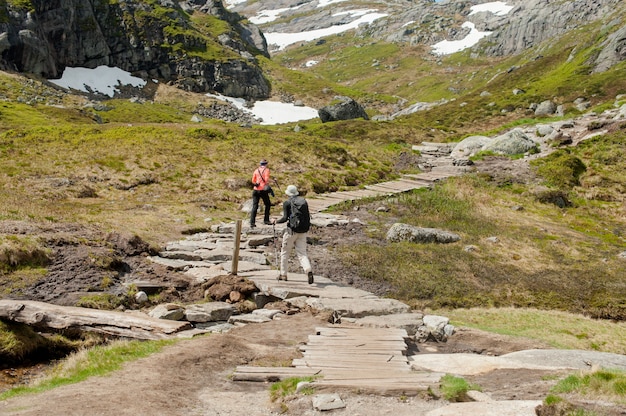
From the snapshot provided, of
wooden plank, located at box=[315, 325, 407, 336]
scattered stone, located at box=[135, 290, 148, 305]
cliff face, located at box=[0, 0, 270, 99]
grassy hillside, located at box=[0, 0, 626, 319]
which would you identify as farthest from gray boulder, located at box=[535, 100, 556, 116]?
cliff face, located at box=[0, 0, 270, 99]

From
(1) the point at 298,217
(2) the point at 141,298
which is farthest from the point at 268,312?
(2) the point at 141,298

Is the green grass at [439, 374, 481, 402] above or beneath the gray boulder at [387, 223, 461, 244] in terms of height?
beneath

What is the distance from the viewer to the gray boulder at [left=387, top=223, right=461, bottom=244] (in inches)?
953

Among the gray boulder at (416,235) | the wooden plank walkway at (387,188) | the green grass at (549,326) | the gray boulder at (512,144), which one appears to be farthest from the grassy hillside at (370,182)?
the gray boulder at (512,144)

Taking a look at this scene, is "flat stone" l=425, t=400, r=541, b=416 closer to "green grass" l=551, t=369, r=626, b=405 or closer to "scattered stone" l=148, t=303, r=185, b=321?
"green grass" l=551, t=369, r=626, b=405

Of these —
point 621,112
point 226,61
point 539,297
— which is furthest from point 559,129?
point 226,61

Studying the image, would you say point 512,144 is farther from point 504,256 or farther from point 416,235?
point 416,235

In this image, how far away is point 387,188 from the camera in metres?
37.2

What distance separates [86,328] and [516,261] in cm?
1863

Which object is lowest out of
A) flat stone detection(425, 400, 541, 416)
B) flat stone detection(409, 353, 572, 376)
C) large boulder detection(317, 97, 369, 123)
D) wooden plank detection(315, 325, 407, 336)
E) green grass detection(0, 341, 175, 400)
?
green grass detection(0, 341, 175, 400)

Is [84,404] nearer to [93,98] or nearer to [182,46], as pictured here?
[93,98]

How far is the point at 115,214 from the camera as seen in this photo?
80.0ft

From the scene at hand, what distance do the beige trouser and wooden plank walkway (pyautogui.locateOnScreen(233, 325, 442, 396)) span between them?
4.32 metres

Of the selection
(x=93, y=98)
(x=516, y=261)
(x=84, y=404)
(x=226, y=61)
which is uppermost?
(x=226, y=61)
